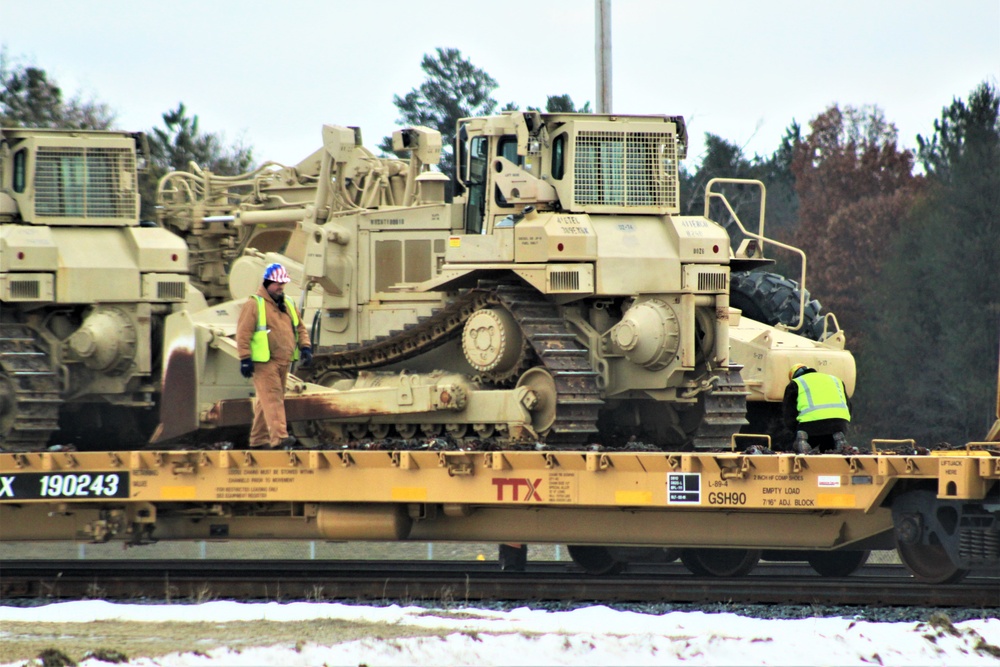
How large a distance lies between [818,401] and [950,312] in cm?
2744

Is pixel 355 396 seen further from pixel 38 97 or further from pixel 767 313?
pixel 38 97

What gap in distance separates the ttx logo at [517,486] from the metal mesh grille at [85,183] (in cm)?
492

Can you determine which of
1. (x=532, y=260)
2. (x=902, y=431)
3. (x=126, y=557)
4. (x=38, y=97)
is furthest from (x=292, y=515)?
(x=902, y=431)

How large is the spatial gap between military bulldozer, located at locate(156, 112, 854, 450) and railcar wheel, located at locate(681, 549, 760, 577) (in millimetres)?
1160

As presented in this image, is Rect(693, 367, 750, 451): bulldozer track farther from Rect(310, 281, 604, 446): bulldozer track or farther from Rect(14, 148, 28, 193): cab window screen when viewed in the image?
Rect(14, 148, 28, 193): cab window screen

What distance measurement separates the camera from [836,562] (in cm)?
1484

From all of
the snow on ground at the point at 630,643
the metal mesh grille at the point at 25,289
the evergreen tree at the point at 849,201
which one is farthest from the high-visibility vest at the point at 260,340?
the evergreen tree at the point at 849,201

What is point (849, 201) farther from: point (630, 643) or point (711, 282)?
point (630, 643)

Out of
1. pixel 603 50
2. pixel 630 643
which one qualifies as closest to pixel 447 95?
pixel 603 50

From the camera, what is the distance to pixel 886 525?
12.0 m

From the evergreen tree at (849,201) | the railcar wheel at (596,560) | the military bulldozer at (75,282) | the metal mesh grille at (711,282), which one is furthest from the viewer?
the evergreen tree at (849,201)

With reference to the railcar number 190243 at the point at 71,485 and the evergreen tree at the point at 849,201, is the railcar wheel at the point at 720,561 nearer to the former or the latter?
the railcar number 190243 at the point at 71,485

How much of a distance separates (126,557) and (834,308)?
34.1 meters

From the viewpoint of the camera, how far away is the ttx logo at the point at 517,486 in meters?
12.1
